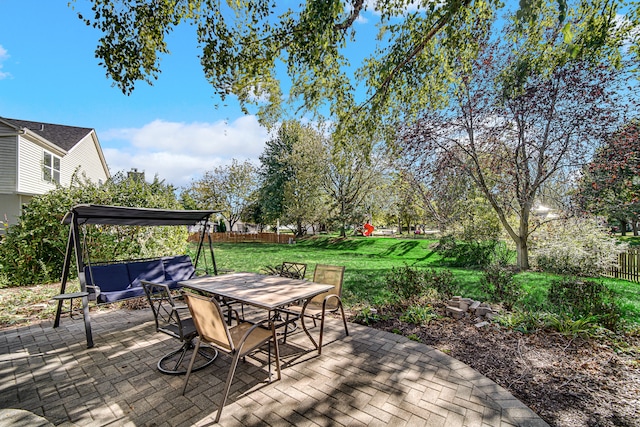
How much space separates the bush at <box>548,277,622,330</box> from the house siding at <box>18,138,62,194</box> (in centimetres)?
2011

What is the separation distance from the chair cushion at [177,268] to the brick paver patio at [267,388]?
6.08 ft

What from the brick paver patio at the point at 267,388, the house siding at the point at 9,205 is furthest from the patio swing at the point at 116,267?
the house siding at the point at 9,205

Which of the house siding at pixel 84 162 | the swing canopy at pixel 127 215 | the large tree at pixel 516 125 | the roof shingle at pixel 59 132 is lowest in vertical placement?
the swing canopy at pixel 127 215

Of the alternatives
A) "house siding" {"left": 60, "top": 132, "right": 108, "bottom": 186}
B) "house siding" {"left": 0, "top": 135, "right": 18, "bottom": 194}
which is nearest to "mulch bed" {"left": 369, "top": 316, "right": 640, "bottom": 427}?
"house siding" {"left": 0, "top": 135, "right": 18, "bottom": 194}

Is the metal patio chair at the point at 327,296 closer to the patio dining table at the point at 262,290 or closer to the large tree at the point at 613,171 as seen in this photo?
the patio dining table at the point at 262,290

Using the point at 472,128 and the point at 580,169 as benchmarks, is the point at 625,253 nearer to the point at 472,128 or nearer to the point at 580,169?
the point at 580,169

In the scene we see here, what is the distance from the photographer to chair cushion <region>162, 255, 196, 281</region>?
229 inches

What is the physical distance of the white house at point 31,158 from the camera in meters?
13.8

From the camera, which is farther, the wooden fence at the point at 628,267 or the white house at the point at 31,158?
the white house at the point at 31,158

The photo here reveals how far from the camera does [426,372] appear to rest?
316cm

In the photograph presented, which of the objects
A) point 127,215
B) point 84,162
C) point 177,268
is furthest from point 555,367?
point 84,162

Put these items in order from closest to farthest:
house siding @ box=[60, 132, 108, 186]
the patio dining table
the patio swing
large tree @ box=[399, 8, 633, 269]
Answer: the patio dining table < the patio swing < large tree @ box=[399, 8, 633, 269] < house siding @ box=[60, 132, 108, 186]

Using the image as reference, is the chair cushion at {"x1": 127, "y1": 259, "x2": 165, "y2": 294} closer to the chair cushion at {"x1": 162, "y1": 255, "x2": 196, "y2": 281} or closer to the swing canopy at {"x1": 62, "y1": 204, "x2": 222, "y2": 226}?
the chair cushion at {"x1": 162, "y1": 255, "x2": 196, "y2": 281}

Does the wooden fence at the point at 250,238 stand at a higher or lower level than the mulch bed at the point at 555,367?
higher
